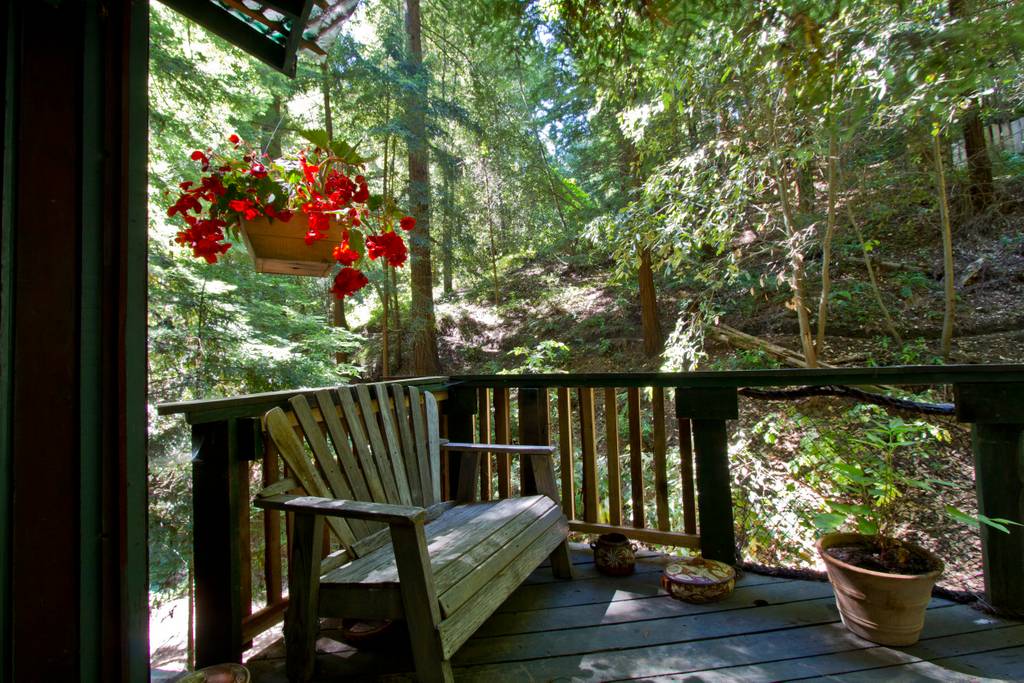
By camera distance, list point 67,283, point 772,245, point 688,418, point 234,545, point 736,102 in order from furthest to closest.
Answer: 1. point 772,245
2. point 736,102
3. point 688,418
4. point 234,545
5. point 67,283

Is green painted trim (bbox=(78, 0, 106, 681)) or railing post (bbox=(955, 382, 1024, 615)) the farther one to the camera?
railing post (bbox=(955, 382, 1024, 615))

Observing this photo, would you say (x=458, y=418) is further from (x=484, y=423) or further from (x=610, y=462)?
(x=610, y=462)

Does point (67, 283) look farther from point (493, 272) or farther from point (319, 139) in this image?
point (493, 272)

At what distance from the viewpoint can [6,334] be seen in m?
0.87

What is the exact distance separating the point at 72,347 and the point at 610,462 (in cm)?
201

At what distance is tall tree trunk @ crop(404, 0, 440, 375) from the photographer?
18.8 ft

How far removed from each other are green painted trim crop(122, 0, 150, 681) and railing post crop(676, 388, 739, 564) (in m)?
1.91

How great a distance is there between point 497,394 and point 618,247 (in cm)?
299

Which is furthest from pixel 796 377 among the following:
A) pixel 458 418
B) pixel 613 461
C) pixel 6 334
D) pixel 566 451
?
pixel 6 334

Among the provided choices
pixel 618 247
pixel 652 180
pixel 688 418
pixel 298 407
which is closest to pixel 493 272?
pixel 618 247

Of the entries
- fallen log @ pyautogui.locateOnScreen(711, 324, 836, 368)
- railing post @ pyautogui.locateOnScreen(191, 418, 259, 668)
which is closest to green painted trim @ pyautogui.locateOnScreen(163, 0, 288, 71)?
railing post @ pyautogui.locateOnScreen(191, 418, 259, 668)

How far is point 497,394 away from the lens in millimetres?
2625

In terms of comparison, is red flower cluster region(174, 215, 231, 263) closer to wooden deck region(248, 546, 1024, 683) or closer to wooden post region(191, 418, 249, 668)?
wooden post region(191, 418, 249, 668)

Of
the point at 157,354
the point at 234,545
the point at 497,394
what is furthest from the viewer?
the point at 157,354
